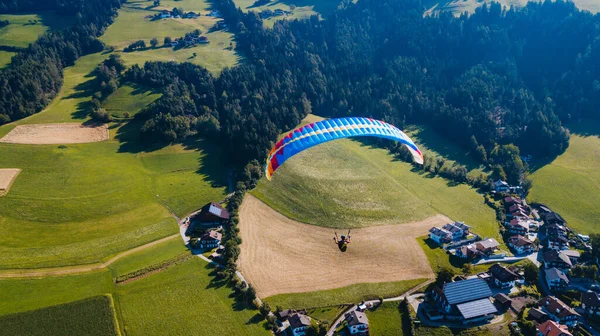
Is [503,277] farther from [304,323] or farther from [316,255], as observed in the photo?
[304,323]

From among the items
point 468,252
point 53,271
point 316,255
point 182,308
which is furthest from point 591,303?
point 53,271

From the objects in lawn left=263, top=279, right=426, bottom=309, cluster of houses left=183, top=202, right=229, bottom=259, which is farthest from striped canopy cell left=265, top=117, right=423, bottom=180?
cluster of houses left=183, top=202, right=229, bottom=259

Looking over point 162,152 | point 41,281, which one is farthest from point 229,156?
point 41,281

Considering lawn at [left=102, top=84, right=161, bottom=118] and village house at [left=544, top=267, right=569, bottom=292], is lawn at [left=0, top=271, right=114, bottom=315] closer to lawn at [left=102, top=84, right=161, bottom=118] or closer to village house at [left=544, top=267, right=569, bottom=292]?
village house at [left=544, top=267, right=569, bottom=292]

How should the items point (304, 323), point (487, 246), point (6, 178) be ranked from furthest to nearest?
point (6, 178), point (487, 246), point (304, 323)

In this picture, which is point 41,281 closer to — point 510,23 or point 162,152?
point 162,152

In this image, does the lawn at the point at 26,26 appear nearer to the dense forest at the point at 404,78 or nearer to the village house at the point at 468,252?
the dense forest at the point at 404,78
